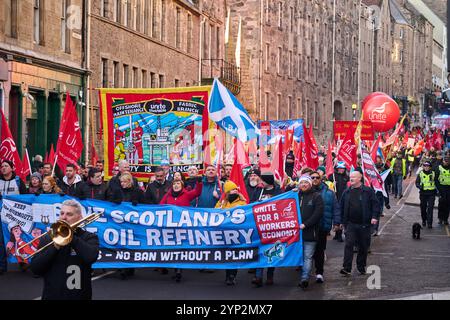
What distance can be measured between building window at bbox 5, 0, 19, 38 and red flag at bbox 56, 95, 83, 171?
A: 984 cm

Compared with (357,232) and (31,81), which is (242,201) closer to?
(357,232)

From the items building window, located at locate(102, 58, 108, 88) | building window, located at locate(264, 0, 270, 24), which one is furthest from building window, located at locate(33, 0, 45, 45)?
building window, located at locate(264, 0, 270, 24)

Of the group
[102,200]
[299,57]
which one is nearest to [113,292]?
[102,200]

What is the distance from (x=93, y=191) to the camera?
15.4 metres

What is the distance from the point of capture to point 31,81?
91.1 feet

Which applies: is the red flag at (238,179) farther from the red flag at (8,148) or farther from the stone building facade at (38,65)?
the stone building facade at (38,65)

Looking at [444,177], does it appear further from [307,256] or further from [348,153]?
[307,256]

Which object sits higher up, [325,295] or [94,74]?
[94,74]

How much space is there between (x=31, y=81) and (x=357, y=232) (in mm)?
15266

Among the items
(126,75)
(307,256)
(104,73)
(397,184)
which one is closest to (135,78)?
(126,75)

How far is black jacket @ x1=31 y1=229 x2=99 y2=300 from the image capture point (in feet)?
24.6

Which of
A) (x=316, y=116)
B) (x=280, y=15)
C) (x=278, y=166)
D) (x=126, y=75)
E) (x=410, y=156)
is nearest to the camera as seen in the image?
(x=278, y=166)

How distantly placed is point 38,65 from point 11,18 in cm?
181

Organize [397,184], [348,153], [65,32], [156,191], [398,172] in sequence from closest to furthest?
[156,191]
[348,153]
[65,32]
[398,172]
[397,184]
